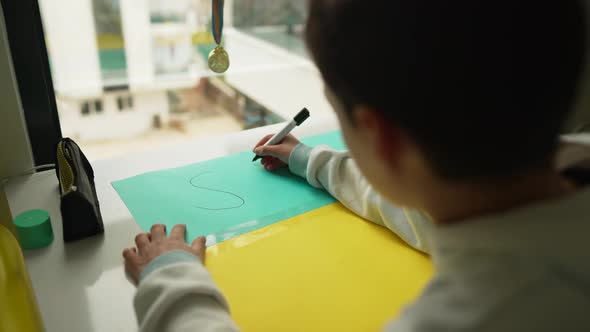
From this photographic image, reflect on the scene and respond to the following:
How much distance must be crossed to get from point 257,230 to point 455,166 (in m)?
0.35

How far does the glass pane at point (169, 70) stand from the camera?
45.8 inches

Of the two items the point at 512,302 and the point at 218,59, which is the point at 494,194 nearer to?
the point at 512,302

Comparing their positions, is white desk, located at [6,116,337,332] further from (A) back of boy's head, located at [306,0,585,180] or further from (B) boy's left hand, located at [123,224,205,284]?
(A) back of boy's head, located at [306,0,585,180]

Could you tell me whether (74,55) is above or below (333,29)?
below

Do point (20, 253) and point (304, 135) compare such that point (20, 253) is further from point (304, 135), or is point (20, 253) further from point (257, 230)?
point (304, 135)

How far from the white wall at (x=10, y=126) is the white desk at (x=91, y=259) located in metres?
0.03

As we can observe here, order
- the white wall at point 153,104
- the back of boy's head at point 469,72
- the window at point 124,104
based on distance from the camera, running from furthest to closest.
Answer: the window at point 124,104, the white wall at point 153,104, the back of boy's head at point 469,72

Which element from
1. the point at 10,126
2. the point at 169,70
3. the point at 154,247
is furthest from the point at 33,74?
the point at 169,70

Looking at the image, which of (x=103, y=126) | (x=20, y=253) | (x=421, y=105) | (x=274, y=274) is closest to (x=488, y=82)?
(x=421, y=105)

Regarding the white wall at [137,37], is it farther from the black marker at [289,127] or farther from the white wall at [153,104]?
the black marker at [289,127]

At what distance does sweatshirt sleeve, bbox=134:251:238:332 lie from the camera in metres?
0.43

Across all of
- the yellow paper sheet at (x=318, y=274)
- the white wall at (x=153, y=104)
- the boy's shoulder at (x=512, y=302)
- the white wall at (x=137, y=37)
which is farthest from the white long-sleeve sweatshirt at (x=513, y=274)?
the white wall at (x=153, y=104)

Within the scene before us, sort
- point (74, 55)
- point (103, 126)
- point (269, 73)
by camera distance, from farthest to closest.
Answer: point (103, 126) → point (74, 55) → point (269, 73)

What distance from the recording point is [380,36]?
30 cm
